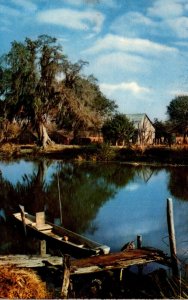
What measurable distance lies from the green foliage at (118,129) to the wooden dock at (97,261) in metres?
41.8

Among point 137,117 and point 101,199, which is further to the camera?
point 137,117

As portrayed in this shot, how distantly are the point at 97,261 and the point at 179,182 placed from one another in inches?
837

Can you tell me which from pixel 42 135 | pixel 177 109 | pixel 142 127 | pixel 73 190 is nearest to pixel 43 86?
pixel 42 135

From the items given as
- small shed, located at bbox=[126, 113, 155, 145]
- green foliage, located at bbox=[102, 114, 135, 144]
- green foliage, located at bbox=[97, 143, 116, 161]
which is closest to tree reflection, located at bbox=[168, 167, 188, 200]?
green foliage, located at bbox=[97, 143, 116, 161]

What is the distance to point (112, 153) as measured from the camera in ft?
154

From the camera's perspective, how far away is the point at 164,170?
1542 inches

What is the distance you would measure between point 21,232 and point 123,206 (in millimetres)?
7905

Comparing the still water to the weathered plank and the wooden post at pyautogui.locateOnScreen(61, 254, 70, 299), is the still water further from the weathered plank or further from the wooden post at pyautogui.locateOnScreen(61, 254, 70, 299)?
the wooden post at pyautogui.locateOnScreen(61, 254, 70, 299)

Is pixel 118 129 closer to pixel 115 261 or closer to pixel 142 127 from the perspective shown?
pixel 142 127

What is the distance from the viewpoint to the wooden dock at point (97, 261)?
37.6 ft

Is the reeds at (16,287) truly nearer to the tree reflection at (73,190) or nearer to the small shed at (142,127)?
the tree reflection at (73,190)

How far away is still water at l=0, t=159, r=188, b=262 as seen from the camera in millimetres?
17598

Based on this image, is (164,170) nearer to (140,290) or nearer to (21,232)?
(21,232)

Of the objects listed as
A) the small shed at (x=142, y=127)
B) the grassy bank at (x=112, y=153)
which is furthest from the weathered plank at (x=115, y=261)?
the small shed at (x=142, y=127)
